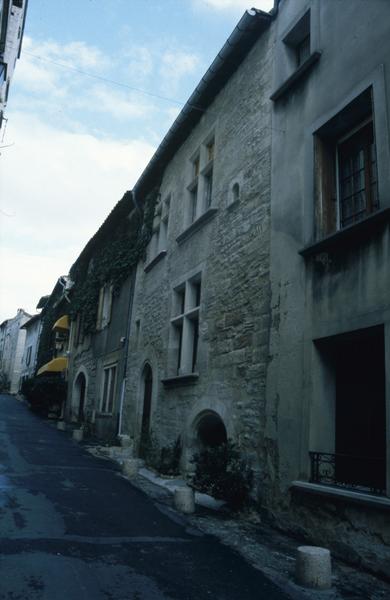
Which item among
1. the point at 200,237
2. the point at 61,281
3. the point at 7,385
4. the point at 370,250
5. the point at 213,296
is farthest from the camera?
the point at 7,385

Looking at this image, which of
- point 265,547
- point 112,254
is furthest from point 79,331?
point 265,547

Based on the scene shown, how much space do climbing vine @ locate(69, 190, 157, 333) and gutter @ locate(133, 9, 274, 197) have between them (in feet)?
3.88

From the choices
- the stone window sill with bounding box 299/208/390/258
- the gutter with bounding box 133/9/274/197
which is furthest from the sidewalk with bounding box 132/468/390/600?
the gutter with bounding box 133/9/274/197

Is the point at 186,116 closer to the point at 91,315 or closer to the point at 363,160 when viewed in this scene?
the point at 363,160

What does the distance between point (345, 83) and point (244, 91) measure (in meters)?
3.14

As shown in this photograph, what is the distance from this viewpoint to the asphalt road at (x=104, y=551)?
3.47m

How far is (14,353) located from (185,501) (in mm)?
44846

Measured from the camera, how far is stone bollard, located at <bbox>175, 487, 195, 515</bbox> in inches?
239

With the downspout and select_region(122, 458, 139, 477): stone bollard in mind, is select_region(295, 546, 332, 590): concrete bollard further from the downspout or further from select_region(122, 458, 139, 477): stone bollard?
the downspout

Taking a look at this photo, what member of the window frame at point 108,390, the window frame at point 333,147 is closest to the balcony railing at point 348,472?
the window frame at point 333,147

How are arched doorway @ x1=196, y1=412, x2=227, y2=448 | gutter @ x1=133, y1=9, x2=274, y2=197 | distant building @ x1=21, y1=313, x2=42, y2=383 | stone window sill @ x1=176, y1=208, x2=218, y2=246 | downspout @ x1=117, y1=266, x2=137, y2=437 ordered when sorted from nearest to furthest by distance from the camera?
gutter @ x1=133, y1=9, x2=274, y2=197 → arched doorway @ x1=196, y1=412, x2=227, y2=448 → stone window sill @ x1=176, y1=208, x2=218, y2=246 → downspout @ x1=117, y1=266, x2=137, y2=437 → distant building @ x1=21, y1=313, x2=42, y2=383

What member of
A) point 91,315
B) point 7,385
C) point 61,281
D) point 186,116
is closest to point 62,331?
point 61,281

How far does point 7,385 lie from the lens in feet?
156

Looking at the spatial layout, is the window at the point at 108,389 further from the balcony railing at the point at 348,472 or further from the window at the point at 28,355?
the window at the point at 28,355
